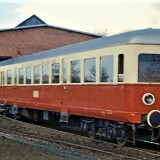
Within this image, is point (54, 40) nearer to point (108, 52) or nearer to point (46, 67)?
point (46, 67)

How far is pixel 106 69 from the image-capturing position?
13.5 metres

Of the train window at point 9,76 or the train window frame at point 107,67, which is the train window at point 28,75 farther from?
the train window frame at point 107,67

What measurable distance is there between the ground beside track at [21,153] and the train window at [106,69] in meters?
2.86

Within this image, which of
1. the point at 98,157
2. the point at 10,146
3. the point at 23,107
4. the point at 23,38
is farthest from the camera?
the point at 23,38

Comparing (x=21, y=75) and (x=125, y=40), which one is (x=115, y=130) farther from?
(x=21, y=75)


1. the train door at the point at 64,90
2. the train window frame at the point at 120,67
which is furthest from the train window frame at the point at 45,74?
the train window frame at the point at 120,67

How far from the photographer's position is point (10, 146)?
13.0 metres

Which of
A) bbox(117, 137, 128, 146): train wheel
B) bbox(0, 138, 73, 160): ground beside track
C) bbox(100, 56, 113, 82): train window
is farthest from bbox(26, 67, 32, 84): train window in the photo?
bbox(117, 137, 128, 146): train wheel

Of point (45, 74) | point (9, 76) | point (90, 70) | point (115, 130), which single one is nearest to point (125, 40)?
point (90, 70)

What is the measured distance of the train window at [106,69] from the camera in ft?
43.4

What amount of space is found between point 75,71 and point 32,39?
29.2 meters

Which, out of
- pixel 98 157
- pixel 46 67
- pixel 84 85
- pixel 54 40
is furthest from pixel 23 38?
pixel 98 157

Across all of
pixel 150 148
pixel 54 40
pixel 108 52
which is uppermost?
pixel 54 40

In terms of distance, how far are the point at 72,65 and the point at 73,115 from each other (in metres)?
1.77
